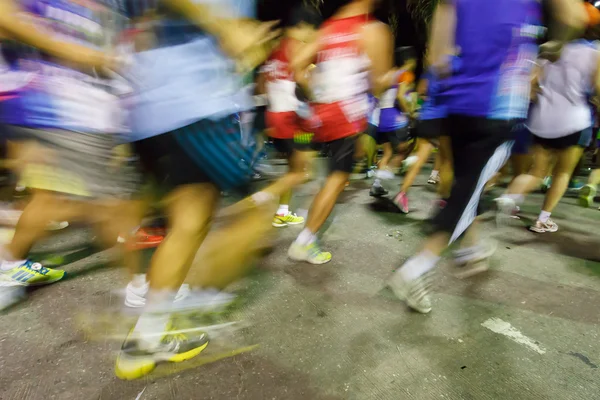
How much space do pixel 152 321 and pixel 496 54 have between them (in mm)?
1909

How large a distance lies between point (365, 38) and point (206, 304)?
5.86 feet

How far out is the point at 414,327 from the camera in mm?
1883

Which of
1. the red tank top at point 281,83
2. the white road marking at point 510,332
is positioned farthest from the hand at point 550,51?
the white road marking at point 510,332

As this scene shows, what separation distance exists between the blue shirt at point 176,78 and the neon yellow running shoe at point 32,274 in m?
1.44

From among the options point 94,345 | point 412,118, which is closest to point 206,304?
point 94,345

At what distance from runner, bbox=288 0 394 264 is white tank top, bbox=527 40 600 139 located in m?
1.62

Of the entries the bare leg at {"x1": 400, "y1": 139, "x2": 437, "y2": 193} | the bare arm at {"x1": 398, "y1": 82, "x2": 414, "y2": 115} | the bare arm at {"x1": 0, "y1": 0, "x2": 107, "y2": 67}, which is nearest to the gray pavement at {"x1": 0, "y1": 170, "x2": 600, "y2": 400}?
the bare arm at {"x1": 0, "y1": 0, "x2": 107, "y2": 67}

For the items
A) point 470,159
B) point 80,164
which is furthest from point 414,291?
point 80,164

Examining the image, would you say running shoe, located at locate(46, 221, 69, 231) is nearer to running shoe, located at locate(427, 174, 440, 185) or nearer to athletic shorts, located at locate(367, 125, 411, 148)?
athletic shorts, located at locate(367, 125, 411, 148)

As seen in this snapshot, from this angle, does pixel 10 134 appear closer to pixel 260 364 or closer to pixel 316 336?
pixel 260 364

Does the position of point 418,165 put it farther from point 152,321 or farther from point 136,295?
point 152,321

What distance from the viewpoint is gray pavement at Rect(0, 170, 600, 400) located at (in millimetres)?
1481

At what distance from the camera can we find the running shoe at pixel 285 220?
3.42 meters

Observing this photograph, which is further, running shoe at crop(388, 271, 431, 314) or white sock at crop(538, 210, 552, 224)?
white sock at crop(538, 210, 552, 224)
